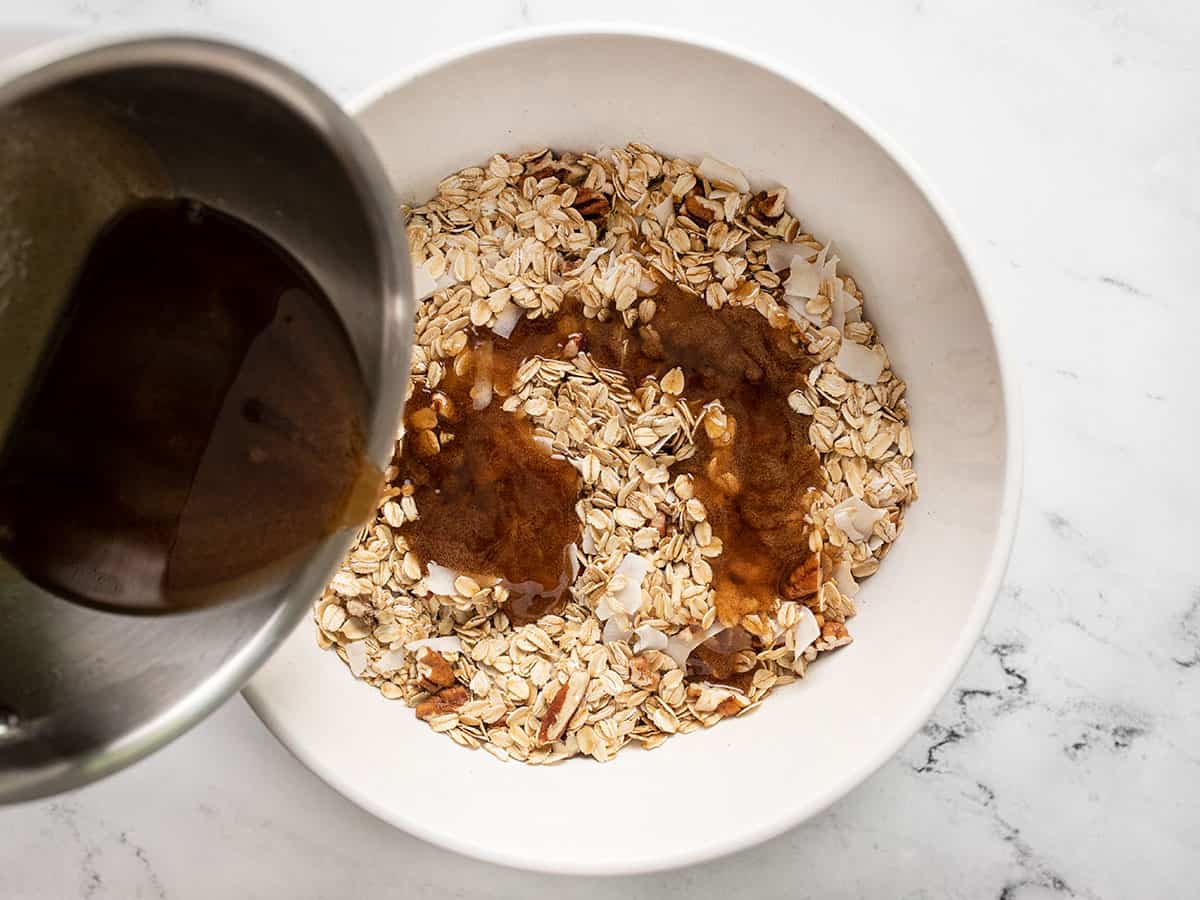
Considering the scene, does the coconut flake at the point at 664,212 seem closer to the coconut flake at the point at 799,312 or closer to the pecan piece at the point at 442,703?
the coconut flake at the point at 799,312

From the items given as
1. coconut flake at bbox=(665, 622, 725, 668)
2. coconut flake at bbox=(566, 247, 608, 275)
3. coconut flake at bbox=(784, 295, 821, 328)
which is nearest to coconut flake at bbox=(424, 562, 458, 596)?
coconut flake at bbox=(665, 622, 725, 668)

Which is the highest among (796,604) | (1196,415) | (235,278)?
(235,278)

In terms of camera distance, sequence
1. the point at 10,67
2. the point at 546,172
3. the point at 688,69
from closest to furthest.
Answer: the point at 10,67, the point at 688,69, the point at 546,172

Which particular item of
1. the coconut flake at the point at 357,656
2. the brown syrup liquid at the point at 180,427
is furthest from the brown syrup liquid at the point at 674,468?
the brown syrup liquid at the point at 180,427

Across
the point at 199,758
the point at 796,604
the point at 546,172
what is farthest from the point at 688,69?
the point at 199,758

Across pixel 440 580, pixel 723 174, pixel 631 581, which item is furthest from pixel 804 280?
pixel 440 580

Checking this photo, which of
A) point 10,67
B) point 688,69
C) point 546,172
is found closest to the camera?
point 10,67

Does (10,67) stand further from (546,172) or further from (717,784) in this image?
(717,784)
